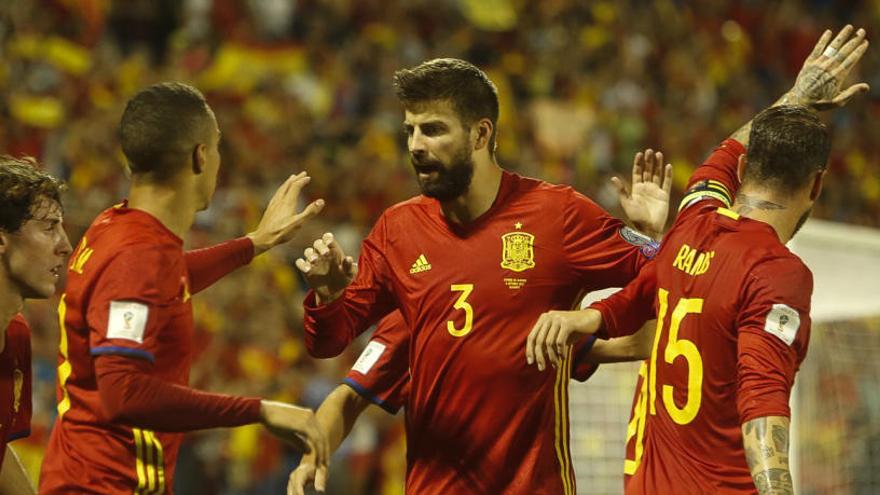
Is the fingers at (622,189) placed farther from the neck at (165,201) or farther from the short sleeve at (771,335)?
the neck at (165,201)

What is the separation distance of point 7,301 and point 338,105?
8.56 metres

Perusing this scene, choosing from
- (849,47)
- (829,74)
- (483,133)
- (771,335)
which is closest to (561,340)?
(771,335)

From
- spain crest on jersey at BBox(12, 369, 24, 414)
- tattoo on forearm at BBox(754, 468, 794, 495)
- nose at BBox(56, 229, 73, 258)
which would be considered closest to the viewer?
tattoo on forearm at BBox(754, 468, 794, 495)

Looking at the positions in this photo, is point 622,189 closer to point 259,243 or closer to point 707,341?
point 707,341

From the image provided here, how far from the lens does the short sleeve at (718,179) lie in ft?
15.0

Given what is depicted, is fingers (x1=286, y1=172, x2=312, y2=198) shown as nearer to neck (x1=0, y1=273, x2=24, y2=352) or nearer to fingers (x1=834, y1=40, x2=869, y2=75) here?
neck (x1=0, y1=273, x2=24, y2=352)

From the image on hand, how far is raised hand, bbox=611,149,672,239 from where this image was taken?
508 cm

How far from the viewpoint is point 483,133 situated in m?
4.90

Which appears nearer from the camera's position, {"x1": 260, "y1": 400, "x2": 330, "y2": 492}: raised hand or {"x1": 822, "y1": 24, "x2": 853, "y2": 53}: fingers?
{"x1": 260, "y1": 400, "x2": 330, "y2": 492}: raised hand

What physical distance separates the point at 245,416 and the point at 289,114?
27.2ft

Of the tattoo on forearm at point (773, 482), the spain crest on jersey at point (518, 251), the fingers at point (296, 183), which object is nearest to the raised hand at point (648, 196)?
the spain crest on jersey at point (518, 251)

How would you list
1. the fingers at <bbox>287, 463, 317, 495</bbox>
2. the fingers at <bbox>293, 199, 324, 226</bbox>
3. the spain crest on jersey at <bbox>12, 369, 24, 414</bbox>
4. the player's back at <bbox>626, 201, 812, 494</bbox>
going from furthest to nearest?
the fingers at <bbox>293, 199, 324, 226</bbox>
the spain crest on jersey at <bbox>12, 369, 24, 414</bbox>
the fingers at <bbox>287, 463, 317, 495</bbox>
the player's back at <bbox>626, 201, 812, 494</bbox>

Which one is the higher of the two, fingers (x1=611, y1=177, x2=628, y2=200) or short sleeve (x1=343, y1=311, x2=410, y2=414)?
fingers (x1=611, y1=177, x2=628, y2=200)

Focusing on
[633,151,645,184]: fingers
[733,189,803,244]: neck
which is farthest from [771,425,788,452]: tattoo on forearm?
[633,151,645,184]: fingers
